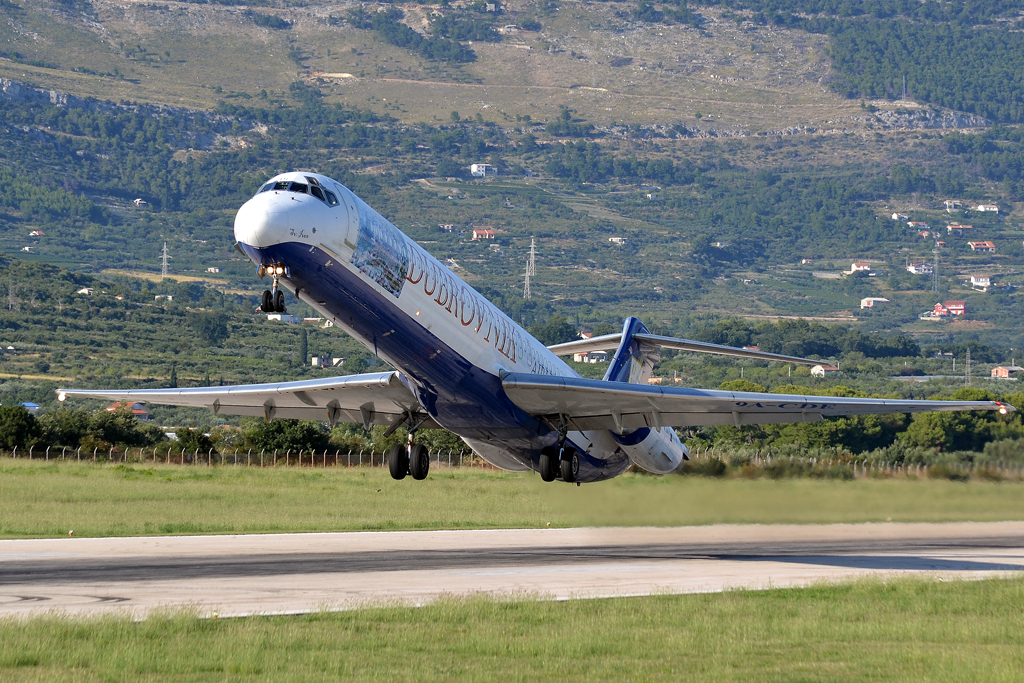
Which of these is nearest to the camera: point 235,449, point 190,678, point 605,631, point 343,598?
point 190,678

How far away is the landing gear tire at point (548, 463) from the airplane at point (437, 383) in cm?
4

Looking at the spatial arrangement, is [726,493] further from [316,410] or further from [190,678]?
[190,678]

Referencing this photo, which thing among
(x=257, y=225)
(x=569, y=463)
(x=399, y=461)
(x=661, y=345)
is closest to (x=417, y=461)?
(x=399, y=461)

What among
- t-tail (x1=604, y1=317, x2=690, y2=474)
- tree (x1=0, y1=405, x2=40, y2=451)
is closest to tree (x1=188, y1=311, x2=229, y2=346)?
tree (x1=0, y1=405, x2=40, y2=451)

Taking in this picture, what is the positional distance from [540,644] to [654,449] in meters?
16.4

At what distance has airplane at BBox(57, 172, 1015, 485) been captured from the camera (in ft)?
87.1

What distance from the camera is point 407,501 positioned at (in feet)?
179

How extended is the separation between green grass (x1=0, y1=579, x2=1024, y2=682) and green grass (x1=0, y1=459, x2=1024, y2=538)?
39.2ft

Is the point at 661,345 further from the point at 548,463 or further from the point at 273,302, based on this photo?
the point at 273,302

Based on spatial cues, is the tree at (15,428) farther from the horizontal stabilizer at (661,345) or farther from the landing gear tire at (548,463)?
the landing gear tire at (548,463)

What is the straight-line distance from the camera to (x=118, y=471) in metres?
60.8

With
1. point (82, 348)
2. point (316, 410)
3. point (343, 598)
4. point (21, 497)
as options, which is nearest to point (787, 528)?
point (316, 410)

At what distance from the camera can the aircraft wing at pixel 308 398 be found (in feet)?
114

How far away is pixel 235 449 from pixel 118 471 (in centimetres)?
1273
